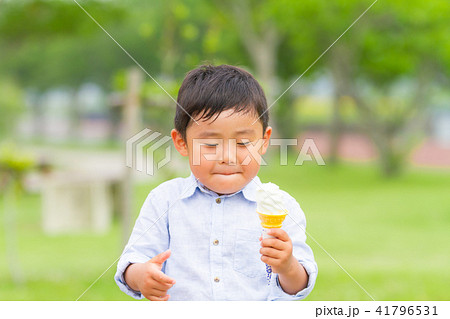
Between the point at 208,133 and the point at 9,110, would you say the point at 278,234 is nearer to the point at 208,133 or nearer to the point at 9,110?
the point at 208,133

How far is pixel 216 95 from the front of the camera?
2.45 feet

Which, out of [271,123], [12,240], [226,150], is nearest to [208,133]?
[226,150]

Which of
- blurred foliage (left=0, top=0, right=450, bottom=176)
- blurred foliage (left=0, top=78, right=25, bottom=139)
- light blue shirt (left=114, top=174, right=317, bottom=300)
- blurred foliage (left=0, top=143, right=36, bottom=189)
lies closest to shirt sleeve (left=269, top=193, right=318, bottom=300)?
light blue shirt (left=114, top=174, right=317, bottom=300)

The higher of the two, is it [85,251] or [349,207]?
[349,207]

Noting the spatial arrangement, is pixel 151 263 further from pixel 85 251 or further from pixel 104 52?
pixel 104 52

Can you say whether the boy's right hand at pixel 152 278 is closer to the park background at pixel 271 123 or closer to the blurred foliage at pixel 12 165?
the park background at pixel 271 123

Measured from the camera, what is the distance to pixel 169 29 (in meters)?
1.89

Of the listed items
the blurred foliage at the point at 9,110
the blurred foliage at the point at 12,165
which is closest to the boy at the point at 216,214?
the blurred foliage at the point at 12,165

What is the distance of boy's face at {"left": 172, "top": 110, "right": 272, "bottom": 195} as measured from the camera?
0.74 m

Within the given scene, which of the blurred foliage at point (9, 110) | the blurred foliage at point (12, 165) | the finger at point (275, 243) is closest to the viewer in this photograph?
the finger at point (275, 243)

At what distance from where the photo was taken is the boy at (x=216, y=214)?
742mm

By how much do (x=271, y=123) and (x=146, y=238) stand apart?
308 mm
